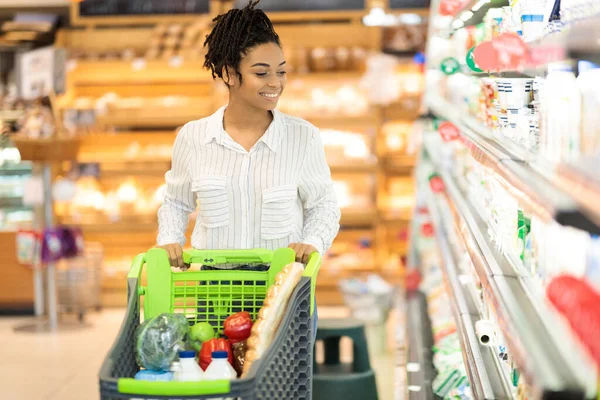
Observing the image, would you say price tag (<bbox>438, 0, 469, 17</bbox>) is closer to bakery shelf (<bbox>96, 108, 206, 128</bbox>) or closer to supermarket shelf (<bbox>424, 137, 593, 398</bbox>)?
supermarket shelf (<bbox>424, 137, 593, 398</bbox>)

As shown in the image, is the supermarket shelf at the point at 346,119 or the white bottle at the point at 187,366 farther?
the supermarket shelf at the point at 346,119

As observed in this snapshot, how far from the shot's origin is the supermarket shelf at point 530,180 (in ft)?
5.11

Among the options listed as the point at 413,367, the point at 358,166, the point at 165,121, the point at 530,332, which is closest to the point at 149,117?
the point at 165,121

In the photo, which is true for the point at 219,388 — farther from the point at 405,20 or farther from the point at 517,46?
the point at 405,20

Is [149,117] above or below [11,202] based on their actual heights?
above

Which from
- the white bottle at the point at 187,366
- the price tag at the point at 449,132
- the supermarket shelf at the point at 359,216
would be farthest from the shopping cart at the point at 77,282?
the white bottle at the point at 187,366

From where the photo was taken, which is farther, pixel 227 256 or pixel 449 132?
pixel 449 132

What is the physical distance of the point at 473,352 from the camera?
287 centimetres

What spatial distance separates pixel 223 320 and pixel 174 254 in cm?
24

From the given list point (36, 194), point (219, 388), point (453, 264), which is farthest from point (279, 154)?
point (36, 194)

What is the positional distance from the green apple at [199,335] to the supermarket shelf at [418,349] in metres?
1.43

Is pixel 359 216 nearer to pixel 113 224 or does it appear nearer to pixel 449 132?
pixel 113 224

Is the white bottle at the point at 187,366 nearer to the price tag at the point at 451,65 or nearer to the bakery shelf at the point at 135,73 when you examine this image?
the price tag at the point at 451,65

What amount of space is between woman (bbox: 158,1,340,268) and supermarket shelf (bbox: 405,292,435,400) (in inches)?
44.3
